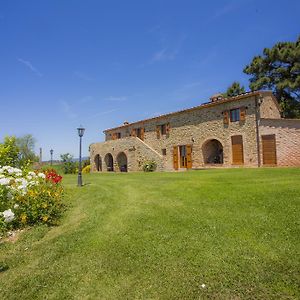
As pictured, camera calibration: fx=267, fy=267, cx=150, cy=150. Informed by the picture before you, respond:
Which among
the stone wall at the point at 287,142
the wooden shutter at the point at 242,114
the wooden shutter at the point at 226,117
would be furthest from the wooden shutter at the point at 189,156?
the stone wall at the point at 287,142

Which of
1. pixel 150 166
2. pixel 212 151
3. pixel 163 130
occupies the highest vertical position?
pixel 163 130

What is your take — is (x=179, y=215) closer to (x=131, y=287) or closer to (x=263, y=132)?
(x=131, y=287)

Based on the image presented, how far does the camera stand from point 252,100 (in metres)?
19.4

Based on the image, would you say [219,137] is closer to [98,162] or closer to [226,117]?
[226,117]

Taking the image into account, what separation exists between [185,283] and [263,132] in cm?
1677

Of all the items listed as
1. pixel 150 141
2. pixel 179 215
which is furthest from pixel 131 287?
pixel 150 141

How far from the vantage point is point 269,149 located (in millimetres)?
18719

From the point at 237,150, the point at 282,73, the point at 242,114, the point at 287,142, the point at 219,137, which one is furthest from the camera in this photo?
the point at 282,73

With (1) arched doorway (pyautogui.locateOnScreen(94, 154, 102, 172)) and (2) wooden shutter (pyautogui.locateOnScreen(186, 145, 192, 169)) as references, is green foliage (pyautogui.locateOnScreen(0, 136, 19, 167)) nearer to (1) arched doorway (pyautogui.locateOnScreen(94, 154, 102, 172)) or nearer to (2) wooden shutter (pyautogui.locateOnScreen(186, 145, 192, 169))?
(2) wooden shutter (pyautogui.locateOnScreen(186, 145, 192, 169))

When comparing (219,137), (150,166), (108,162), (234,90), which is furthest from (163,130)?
(234,90)

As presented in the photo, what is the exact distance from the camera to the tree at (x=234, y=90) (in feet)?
120

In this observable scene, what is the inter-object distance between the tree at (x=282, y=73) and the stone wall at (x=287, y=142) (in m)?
13.7

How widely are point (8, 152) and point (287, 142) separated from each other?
1732 cm

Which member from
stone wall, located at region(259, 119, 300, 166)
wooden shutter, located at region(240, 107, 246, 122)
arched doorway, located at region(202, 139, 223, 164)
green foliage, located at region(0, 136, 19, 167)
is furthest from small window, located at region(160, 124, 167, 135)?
green foliage, located at region(0, 136, 19, 167)
